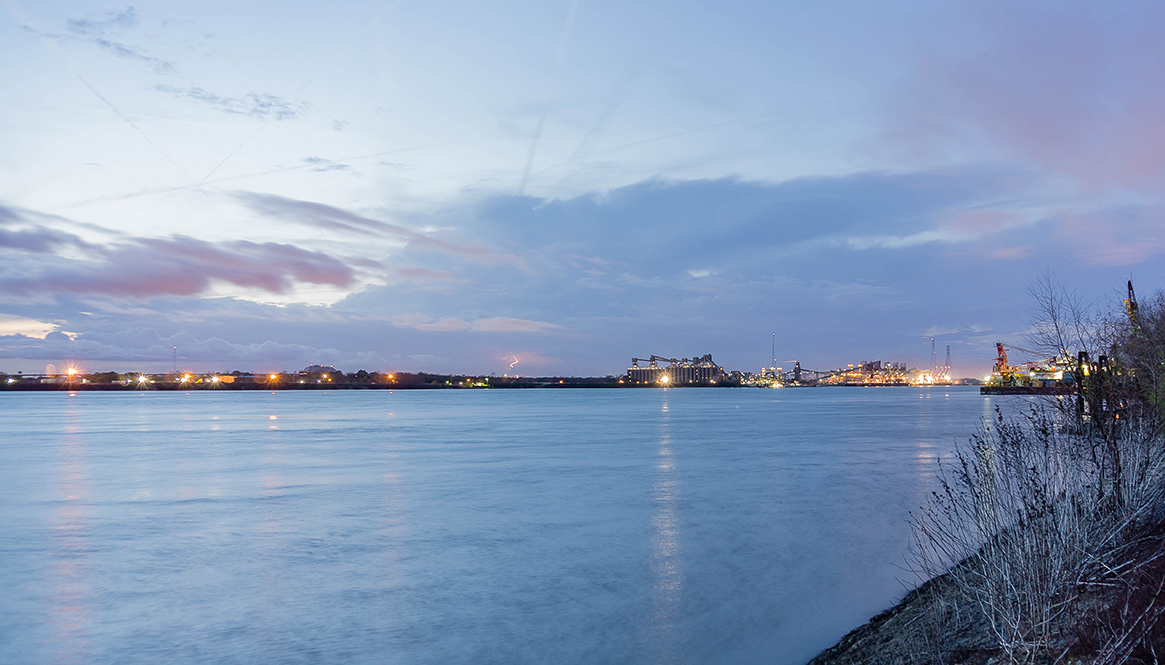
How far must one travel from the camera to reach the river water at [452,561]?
7426mm

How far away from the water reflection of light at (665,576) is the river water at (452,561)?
37 millimetres

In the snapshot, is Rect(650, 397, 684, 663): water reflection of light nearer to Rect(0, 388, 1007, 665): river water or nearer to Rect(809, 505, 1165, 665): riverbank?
Rect(0, 388, 1007, 665): river water

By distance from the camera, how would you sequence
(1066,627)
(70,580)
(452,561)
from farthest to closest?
(452,561), (70,580), (1066,627)

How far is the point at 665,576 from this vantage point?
9484mm

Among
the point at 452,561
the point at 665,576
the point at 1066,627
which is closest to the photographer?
the point at 1066,627

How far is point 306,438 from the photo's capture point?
36062 millimetres

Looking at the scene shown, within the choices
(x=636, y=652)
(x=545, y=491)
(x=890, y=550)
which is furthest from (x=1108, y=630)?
(x=545, y=491)

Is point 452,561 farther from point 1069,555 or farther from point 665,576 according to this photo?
point 1069,555

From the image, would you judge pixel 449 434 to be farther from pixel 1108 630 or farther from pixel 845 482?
pixel 1108 630

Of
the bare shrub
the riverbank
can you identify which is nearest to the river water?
the riverbank

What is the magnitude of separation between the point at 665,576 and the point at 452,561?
10.2ft

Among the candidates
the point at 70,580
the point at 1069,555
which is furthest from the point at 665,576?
the point at 70,580

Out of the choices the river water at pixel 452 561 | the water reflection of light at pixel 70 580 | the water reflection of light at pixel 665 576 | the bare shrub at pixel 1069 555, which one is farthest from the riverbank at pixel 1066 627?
the water reflection of light at pixel 70 580

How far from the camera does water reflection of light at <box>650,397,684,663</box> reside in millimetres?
7254
